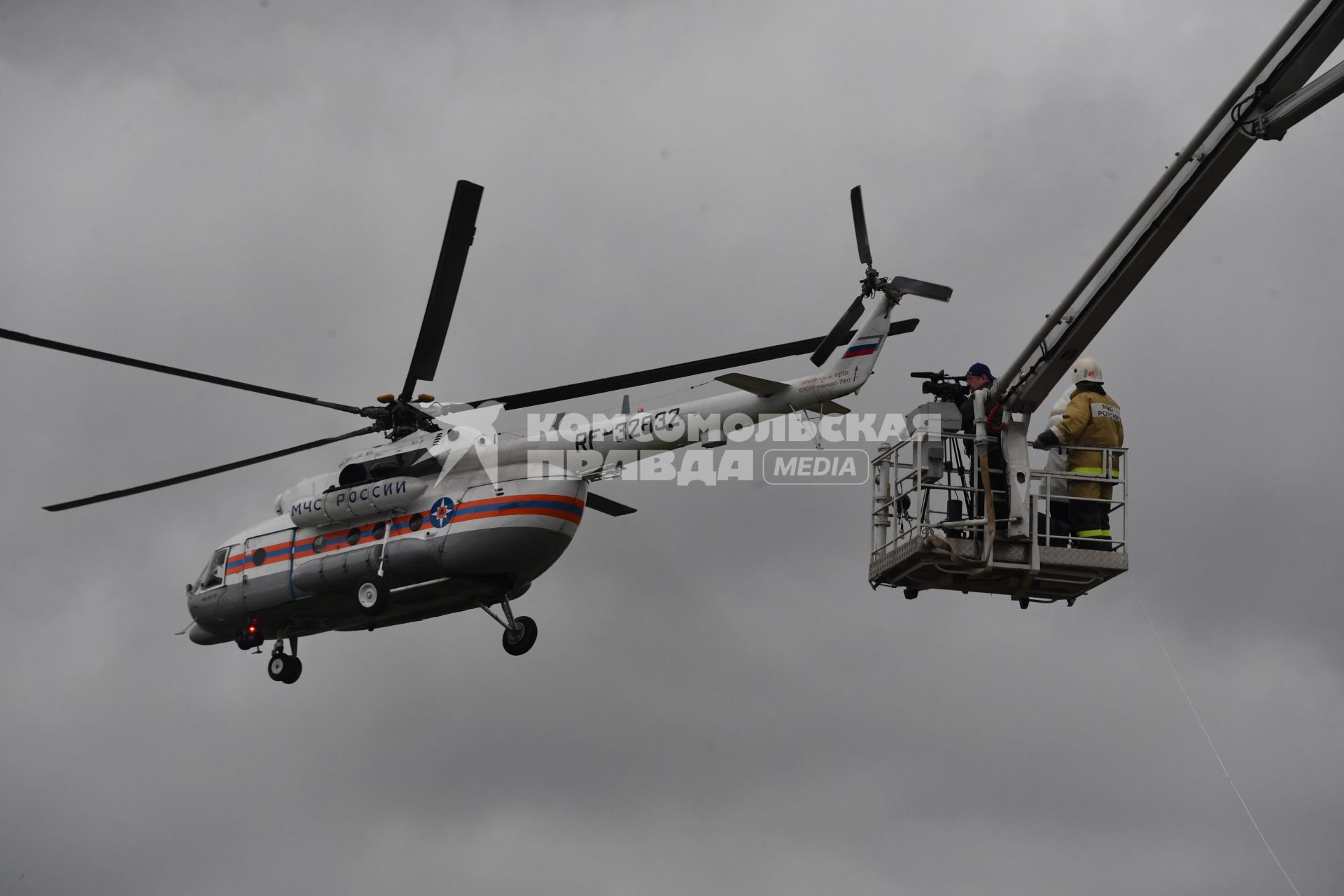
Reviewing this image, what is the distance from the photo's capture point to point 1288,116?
1694cm

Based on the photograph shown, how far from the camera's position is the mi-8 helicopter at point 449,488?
24.5 metres

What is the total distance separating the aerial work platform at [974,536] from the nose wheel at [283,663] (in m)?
13.6

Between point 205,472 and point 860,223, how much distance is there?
12.9 metres

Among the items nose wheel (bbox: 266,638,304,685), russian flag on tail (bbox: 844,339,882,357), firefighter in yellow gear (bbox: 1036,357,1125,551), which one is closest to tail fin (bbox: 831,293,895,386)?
russian flag on tail (bbox: 844,339,882,357)

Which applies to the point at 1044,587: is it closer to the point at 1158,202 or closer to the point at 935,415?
the point at 935,415

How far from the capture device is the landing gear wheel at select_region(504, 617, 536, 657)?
2744 centimetres

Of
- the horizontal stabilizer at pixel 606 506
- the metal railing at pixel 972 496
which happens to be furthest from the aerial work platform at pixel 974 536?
the horizontal stabilizer at pixel 606 506

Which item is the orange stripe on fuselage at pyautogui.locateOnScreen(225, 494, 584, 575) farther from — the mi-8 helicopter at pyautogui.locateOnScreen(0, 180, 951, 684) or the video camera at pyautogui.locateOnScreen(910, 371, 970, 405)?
the video camera at pyautogui.locateOnScreen(910, 371, 970, 405)

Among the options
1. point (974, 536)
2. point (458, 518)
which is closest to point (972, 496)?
point (974, 536)

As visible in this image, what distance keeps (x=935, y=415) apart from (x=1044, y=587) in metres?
2.61

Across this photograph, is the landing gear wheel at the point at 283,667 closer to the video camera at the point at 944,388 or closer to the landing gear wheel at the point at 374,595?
the landing gear wheel at the point at 374,595

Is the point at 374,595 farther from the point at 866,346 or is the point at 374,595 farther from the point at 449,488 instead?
the point at 866,346

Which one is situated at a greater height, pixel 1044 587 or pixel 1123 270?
pixel 1123 270

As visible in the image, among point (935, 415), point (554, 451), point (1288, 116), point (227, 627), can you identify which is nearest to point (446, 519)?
point (554, 451)
